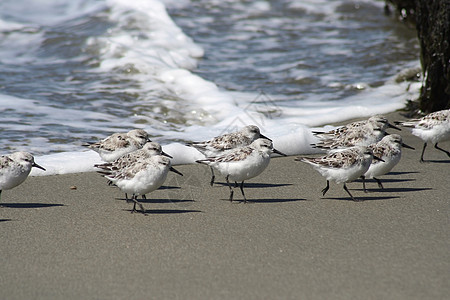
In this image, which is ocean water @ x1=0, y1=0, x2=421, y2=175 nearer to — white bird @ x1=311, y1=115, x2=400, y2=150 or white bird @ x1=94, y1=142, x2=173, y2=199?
white bird @ x1=311, y1=115, x2=400, y2=150

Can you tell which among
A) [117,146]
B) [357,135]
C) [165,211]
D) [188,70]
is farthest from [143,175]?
[188,70]

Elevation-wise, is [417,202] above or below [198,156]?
above

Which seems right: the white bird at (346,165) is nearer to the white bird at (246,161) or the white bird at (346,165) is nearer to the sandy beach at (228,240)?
the sandy beach at (228,240)

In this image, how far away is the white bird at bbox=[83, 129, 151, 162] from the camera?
631 centimetres

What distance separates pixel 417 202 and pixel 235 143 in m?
2.03

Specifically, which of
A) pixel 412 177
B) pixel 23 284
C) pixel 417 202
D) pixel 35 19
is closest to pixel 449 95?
pixel 412 177

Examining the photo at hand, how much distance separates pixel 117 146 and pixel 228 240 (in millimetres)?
2300

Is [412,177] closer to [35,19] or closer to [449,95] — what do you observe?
[449,95]

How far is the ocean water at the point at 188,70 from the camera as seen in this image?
813 cm

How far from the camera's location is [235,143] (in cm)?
648

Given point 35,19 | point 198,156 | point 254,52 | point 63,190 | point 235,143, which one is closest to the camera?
point 63,190

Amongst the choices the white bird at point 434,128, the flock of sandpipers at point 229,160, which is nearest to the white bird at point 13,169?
the flock of sandpipers at point 229,160

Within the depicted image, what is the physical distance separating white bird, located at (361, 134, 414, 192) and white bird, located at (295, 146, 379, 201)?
30 centimetres

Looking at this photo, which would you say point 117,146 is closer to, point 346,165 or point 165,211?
point 165,211
